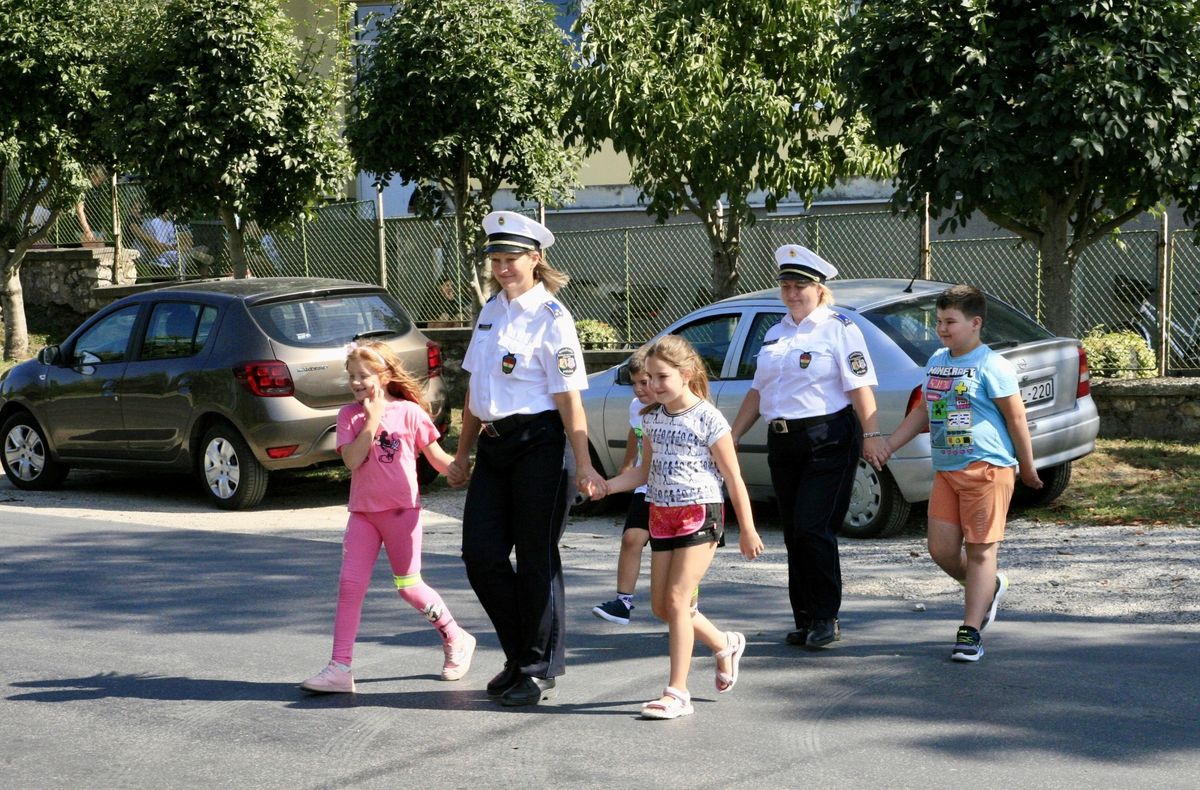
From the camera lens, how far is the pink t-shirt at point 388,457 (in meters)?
6.00

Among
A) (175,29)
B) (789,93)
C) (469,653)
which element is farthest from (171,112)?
(469,653)

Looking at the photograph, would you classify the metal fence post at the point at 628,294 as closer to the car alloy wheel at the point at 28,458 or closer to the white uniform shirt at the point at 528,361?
the car alloy wheel at the point at 28,458

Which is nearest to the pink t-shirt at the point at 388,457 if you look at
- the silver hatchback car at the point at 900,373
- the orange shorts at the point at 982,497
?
the orange shorts at the point at 982,497

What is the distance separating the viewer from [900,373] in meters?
8.80

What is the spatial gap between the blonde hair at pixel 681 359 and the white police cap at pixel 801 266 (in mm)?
970

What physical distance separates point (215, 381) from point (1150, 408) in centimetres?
729

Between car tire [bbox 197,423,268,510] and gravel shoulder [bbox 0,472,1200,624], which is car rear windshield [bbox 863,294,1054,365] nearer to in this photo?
gravel shoulder [bbox 0,472,1200,624]

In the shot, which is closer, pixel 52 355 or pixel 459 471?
pixel 459 471

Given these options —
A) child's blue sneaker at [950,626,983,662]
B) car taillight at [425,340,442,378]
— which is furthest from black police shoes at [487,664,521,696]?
car taillight at [425,340,442,378]

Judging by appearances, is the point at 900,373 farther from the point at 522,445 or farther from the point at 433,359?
the point at 433,359

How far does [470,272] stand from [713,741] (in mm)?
11165

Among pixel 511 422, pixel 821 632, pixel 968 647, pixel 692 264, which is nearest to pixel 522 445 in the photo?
pixel 511 422

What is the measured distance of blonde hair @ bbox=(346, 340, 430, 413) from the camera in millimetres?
6008

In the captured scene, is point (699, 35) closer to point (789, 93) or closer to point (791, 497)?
point (789, 93)
